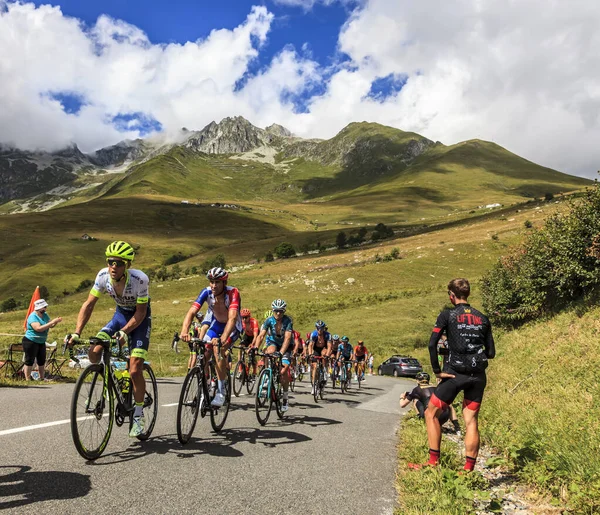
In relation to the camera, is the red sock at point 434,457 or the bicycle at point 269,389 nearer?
the red sock at point 434,457

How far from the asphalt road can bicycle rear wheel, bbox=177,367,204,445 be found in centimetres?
24

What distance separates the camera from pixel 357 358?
20672mm

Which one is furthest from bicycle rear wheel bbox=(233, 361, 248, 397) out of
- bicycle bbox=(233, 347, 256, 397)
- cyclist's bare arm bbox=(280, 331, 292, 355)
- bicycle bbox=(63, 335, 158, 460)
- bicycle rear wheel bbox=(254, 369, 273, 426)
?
bicycle bbox=(63, 335, 158, 460)

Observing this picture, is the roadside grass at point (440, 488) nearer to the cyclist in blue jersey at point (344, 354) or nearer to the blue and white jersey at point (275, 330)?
the blue and white jersey at point (275, 330)

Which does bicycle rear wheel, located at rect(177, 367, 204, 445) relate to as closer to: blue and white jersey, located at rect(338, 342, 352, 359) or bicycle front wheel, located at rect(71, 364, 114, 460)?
bicycle front wheel, located at rect(71, 364, 114, 460)

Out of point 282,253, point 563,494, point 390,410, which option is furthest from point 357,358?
point 282,253

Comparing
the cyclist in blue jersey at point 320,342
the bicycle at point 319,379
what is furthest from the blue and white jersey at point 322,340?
the bicycle at point 319,379

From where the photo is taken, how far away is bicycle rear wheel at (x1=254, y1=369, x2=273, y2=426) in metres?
8.73

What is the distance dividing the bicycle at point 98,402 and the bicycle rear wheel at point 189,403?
59cm

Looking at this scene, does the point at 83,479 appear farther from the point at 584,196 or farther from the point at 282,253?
the point at 282,253

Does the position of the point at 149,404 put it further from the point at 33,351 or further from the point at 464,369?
the point at 33,351

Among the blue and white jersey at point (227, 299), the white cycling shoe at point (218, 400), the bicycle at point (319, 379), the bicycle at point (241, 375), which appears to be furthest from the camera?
the bicycle at point (319, 379)

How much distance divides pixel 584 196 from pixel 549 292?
437cm

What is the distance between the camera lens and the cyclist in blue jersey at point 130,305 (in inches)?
243
